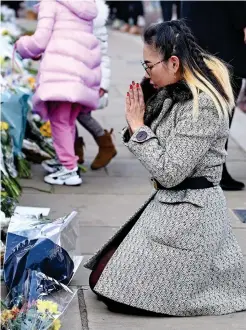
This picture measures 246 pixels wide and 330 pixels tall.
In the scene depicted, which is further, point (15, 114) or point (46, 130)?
→ point (46, 130)

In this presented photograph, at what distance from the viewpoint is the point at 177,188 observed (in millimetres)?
3992

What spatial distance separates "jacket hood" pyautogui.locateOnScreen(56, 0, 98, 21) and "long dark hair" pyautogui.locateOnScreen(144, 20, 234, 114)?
206 centimetres

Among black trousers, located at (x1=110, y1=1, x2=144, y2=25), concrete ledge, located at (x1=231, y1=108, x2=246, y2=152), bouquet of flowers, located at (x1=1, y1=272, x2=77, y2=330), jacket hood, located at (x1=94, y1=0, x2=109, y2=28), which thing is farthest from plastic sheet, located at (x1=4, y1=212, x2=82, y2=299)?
black trousers, located at (x1=110, y1=1, x2=144, y2=25)

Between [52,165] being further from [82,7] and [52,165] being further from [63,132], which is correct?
[82,7]

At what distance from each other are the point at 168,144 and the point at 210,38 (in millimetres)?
2285

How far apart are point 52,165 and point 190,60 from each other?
2.76m

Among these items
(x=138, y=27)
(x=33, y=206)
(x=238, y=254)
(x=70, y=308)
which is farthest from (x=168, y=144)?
(x=138, y=27)

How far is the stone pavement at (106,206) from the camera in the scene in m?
4.00

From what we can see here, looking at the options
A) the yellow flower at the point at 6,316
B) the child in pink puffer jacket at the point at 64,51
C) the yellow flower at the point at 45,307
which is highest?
the child in pink puffer jacket at the point at 64,51

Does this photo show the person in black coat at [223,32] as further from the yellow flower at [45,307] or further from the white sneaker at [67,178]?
the yellow flower at [45,307]

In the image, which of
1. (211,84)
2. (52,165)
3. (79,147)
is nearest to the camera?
(211,84)

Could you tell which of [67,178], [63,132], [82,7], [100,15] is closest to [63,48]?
[82,7]

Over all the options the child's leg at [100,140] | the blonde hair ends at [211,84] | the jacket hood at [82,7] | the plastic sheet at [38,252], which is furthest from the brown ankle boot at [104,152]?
the blonde hair ends at [211,84]

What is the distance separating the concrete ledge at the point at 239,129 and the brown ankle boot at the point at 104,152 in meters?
1.42
